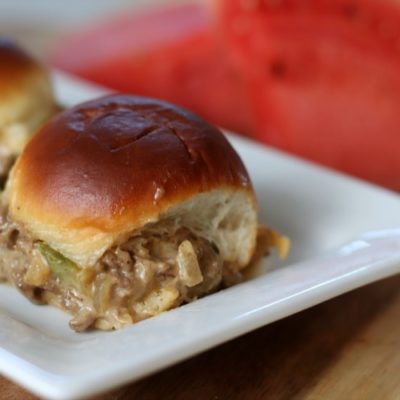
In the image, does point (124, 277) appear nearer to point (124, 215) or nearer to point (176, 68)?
point (124, 215)

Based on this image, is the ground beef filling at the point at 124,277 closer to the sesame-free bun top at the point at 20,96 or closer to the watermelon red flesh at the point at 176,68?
the sesame-free bun top at the point at 20,96

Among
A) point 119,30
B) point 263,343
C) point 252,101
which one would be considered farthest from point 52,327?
point 119,30

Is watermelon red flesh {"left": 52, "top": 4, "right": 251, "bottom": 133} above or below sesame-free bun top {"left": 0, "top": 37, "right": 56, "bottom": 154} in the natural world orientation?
below

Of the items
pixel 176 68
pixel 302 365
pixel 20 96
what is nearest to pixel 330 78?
pixel 176 68

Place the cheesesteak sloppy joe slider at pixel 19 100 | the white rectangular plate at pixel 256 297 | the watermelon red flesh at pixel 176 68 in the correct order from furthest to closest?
the watermelon red flesh at pixel 176 68 < the cheesesteak sloppy joe slider at pixel 19 100 < the white rectangular plate at pixel 256 297

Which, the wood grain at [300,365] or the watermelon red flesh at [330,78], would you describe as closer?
the wood grain at [300,365]

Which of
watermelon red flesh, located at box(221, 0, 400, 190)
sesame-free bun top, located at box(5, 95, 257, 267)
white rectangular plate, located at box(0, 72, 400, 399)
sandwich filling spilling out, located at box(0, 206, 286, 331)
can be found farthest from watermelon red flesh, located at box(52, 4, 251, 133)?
sandwich filling spilling out, located at box(0, 206, 286, 331)

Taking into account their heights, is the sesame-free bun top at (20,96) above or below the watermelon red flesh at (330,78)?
above

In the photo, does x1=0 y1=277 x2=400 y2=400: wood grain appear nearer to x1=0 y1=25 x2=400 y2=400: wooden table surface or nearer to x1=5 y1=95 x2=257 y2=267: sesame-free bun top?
x1=0 y1=25 x2=400 y2=400: wooden table surface

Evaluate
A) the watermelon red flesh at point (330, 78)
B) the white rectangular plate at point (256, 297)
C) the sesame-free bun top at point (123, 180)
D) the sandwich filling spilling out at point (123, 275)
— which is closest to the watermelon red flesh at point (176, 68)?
the watermelon red flesh at point (330, 78)

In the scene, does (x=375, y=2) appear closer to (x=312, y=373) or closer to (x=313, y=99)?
(x=313, y=99)
